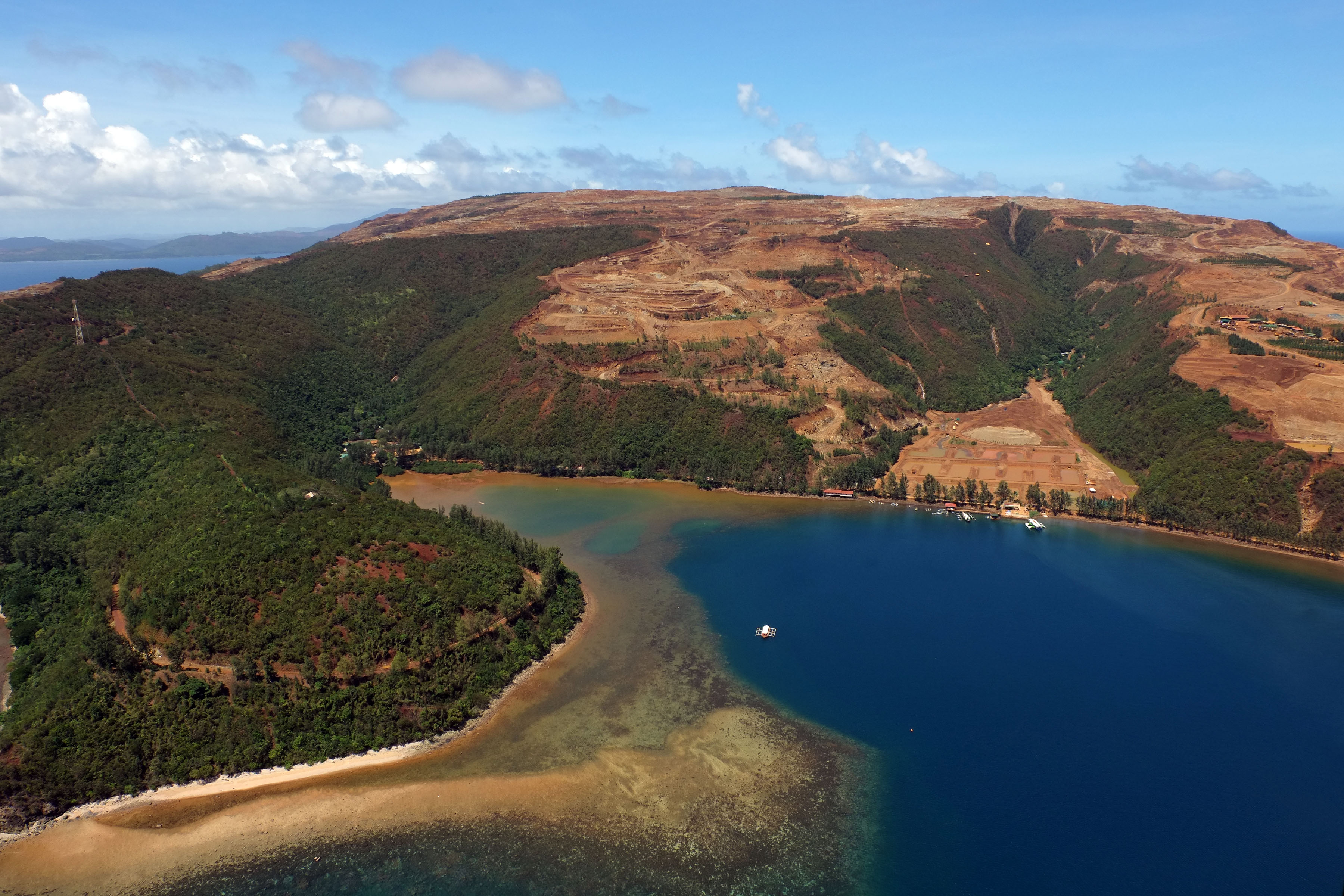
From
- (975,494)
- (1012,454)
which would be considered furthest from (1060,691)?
(1012,454)

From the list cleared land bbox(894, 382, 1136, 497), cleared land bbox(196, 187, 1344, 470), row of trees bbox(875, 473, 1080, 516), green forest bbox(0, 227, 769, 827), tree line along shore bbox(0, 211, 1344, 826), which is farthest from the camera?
cleared land bbox(196, 187, 1344, 470)

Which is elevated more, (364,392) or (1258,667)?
(364,392)

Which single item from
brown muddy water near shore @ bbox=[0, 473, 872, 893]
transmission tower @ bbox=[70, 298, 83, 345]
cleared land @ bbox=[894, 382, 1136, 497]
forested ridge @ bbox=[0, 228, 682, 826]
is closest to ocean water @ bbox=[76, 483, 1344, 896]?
brown muddy water near shore @ bbox=[0, 473, 872, 893]

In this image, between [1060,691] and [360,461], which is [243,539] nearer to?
[360,461]

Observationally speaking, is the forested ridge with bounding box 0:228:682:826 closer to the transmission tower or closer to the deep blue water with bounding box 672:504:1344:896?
the transmission tower

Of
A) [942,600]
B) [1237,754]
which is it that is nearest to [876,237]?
[942,600]

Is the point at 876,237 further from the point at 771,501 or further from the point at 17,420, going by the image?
the point at 17,420
